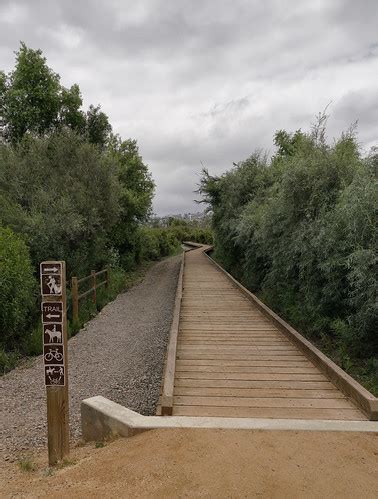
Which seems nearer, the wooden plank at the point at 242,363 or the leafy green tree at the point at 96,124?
the wooden plank at the point at 242,363

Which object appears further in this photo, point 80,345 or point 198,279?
point 198,279

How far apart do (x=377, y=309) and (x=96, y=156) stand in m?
12.9

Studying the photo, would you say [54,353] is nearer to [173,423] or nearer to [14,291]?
[173,423]

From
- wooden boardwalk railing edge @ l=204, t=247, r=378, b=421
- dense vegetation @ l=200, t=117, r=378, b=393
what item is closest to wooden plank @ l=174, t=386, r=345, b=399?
wooden boardwalk railing edge @ l=204, t=247, r=378, b=421

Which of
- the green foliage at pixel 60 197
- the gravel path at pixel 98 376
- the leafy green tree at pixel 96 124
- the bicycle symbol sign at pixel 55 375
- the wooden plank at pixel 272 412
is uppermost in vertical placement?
the leafy green tree at pixel 96 124

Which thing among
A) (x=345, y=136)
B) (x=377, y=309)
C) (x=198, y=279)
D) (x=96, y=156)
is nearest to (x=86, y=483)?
(x=377, y=309)

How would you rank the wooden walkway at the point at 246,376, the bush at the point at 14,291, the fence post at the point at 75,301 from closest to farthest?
the wooden walkway at the point at 246,376, the bush at the point at 14,291, the fence post at the point at 75,301

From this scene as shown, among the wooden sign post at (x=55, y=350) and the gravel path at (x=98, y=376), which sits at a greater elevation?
the wooden sign post at (x=55, y=350)

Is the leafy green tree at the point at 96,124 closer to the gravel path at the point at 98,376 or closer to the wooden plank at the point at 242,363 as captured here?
the gravel path at the point at 98,376

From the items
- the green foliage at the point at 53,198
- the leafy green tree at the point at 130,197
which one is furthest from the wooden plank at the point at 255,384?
the leafy green tree at the point at 130,197

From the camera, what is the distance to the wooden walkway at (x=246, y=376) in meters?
4.16

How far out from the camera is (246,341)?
272 inches

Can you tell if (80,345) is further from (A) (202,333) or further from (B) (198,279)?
(B) (198,279)

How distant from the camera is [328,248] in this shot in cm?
652
